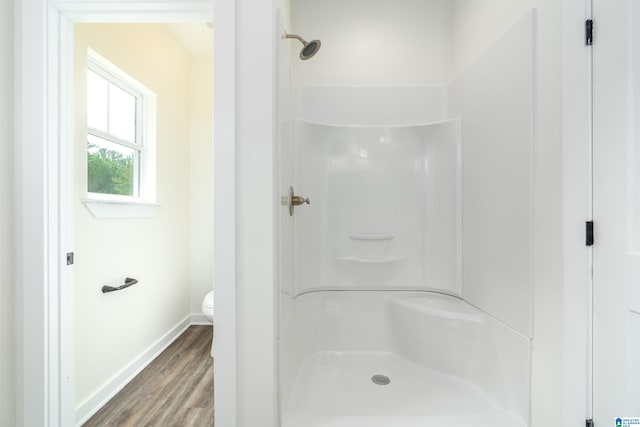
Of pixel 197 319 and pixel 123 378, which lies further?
pixel 197 319

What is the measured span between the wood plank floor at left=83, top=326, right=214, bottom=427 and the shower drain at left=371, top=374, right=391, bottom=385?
3.05 feet

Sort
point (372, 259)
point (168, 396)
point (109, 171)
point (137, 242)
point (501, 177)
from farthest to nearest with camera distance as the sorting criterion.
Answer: point (137, 242) < point (109, 171) < point (372, 259) < point (168, 396) < point (501, 177)

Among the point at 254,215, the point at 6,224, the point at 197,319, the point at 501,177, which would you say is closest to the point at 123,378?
the point at 197,319

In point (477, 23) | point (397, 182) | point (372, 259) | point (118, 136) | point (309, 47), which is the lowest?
point (372, 259)

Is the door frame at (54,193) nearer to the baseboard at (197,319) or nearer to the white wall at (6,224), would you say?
the white wall at (6,224)

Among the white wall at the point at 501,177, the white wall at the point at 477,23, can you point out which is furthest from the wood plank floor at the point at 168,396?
the white wall at the point at 477,23

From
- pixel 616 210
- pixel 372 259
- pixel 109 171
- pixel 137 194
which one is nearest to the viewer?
pixel 616 210

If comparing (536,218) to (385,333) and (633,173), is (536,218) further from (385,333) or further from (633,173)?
(385,333)

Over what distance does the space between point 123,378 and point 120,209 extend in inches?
44.1

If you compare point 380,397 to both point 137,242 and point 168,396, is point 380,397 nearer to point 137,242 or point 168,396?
point 168,396

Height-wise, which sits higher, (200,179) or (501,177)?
(200,179)

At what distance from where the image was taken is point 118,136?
2.18 meters

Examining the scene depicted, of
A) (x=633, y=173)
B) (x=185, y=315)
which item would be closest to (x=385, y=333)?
(x=633, y=173)

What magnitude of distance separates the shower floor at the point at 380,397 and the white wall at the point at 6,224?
108cm
